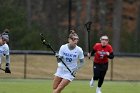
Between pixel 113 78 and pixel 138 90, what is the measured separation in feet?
34.2

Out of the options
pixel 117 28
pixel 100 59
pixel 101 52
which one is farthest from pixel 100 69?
pixel 117 28

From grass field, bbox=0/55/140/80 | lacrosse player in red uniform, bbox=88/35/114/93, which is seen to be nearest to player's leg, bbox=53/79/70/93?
lacrosse player in red uniform, bbox=88/35/114/93

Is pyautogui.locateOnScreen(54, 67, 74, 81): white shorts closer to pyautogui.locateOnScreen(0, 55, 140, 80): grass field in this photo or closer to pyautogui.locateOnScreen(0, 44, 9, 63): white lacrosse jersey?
pyautogui.locateOnScreen(0, 44, 9, 63): white lacrosse jersey

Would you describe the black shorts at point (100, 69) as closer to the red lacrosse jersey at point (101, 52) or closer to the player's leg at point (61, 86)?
the red lacrosse jersey at point (101, 52)

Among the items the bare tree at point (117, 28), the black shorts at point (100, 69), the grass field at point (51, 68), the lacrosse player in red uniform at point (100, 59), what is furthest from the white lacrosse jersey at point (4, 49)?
the bare tree at point (117, 28)

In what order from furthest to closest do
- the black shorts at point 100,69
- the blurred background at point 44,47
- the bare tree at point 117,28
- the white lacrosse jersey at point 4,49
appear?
the bare tree at point 117,28 < the blurred background at point 44,47 < the black shorts at point 100,69 < the white lacrosse jersey at point 4,49

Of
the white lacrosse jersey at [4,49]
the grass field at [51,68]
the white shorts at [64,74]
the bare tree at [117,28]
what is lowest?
the grass field at [51,68]

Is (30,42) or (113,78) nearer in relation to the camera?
(113,78)

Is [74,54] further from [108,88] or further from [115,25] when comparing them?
[115,25]

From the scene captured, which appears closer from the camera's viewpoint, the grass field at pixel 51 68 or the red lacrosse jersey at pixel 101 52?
the red lacrosse jersey at pixel 101 52

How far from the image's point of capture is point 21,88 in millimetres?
24750

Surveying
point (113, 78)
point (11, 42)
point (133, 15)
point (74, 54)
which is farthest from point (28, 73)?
point (133, 15)

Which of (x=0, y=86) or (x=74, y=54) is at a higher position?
(x=74, y=54)

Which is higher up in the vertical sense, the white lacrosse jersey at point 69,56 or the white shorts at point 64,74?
the white lacrosse jersey at point 69,56
